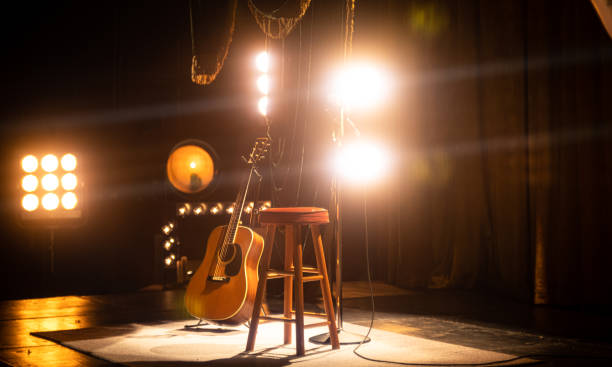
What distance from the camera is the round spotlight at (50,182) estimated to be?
18.4 ft

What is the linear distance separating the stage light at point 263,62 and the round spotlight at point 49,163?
1805 mm

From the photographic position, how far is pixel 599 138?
14.3 ft

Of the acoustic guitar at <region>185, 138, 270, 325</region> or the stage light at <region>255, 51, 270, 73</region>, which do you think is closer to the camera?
the acoustic guitar at <region>185, 138, 270, 325</region>

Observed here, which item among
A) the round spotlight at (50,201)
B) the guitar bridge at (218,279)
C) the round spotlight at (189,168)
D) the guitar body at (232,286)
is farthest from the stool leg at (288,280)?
the round spotlight at (50,201)

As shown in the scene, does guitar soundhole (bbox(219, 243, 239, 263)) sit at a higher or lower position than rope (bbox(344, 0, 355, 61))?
lower

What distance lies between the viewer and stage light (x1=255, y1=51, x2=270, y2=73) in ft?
19.8

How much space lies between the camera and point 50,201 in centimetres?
559

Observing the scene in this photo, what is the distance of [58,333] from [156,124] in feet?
8.38

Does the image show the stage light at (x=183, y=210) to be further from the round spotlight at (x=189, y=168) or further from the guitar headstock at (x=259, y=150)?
the guitar headstock at (x=259, y=150)

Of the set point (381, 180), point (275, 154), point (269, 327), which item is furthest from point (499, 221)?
point (269, 327)

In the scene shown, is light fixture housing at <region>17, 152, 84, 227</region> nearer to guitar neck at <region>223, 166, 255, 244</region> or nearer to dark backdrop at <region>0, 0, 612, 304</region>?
dark backdrop at <region>0, 0, 612, 304</region>

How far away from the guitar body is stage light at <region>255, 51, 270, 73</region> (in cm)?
258

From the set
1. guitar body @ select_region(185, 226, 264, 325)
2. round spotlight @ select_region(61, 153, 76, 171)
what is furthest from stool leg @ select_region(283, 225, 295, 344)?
round spotlight @ select_region(61, 153, 76, 171)

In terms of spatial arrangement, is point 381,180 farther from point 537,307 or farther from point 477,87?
point 537,307
